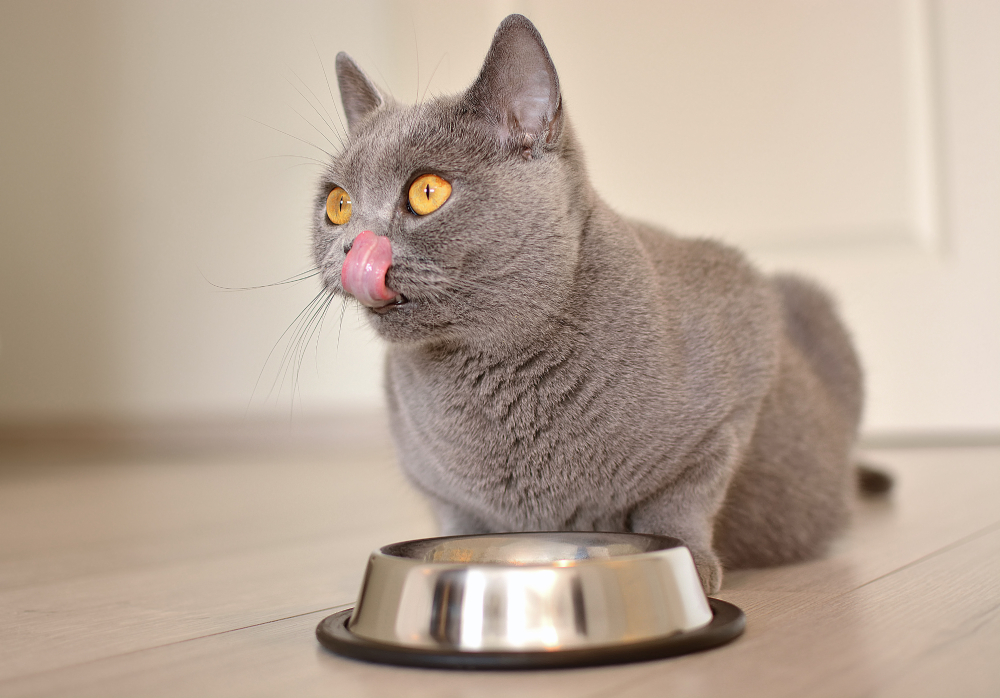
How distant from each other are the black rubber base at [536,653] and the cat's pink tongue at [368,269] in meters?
0.33

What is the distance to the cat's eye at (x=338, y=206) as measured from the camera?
103 centimetres

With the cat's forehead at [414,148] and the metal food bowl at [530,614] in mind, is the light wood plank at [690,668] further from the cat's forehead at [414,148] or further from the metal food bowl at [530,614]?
the cat's forehead at [414,148]

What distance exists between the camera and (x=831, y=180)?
2633mm

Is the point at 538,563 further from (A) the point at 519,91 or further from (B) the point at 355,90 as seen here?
(B) the point at 355,90

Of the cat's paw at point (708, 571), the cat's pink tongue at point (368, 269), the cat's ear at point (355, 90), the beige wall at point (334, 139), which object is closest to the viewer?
the cat's pink tongue at point (368, 269)

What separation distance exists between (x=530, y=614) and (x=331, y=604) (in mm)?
391

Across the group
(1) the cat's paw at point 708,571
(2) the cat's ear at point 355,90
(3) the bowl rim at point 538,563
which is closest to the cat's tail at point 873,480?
(1) the cat's paw at point 708,571

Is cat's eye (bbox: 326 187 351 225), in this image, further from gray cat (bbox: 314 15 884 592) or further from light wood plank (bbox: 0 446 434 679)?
light wood plank (bbox: 0 446 434 679)

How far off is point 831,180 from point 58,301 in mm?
2908

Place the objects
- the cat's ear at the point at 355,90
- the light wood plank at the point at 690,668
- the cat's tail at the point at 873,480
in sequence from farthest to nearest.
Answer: the cat's tail at the point at 873,480 → the cat's ear at the point at 355,90 → the light wood plank at the point at 690,668

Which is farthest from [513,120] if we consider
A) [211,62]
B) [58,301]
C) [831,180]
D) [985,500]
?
[58,301]

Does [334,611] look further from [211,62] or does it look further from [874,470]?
[211,62]

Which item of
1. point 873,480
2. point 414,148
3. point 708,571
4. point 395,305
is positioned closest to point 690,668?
point 708,571

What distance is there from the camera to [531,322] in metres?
0.98
